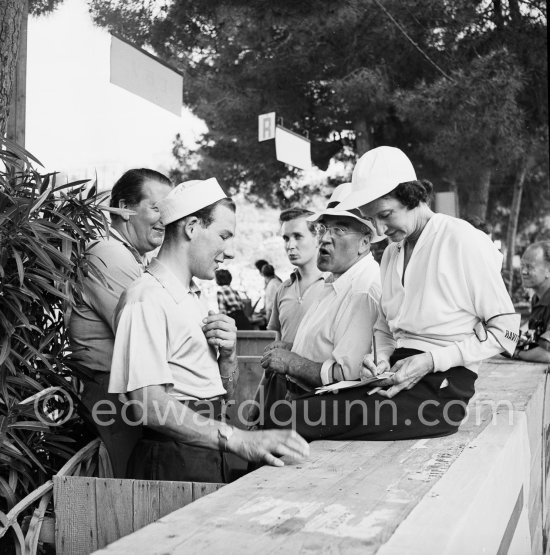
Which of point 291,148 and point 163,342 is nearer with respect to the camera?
point 163,342

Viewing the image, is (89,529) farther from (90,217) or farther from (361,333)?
(361,333)

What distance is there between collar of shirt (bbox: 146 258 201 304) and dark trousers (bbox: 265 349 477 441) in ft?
1.87

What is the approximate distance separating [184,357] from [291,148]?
5.09m

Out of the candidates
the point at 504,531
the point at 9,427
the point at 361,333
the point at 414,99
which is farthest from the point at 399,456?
the point at 414,99

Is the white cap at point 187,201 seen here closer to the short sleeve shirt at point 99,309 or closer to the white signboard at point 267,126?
the short sleeve shirt at point 99,309

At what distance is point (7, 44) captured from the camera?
296 centimetres

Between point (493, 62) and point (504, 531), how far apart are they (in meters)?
9.83

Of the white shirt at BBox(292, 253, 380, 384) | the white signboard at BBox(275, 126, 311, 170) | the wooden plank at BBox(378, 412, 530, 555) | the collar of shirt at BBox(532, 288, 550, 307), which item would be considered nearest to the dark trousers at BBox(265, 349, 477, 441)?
the wooden plank at BBox(378, 412, 530, 555)

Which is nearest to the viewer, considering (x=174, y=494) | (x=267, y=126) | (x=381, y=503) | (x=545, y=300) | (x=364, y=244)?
(x=381, y=503)

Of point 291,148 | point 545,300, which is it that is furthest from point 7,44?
point 291,148

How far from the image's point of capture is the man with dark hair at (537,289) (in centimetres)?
506

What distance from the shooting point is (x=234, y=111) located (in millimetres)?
12734

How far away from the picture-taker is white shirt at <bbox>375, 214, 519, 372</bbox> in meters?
2.59

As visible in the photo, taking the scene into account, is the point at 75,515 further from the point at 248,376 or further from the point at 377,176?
the point at 248,376
